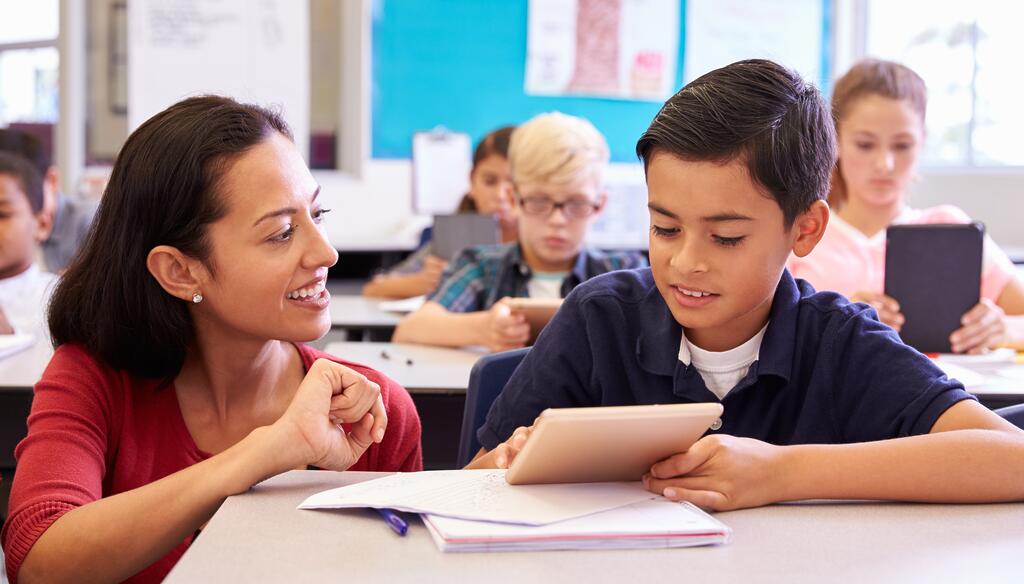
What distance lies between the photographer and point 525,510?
980 mm

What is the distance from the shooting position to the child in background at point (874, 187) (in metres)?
2.54

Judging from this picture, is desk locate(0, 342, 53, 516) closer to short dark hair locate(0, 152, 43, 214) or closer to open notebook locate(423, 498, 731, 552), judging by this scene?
short dark hair locate(0, 152, 43, 214)

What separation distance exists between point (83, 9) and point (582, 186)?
2938mm

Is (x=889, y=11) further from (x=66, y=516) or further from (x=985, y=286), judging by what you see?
(x=66, y=516)

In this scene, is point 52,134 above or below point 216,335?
above

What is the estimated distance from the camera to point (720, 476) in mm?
1048

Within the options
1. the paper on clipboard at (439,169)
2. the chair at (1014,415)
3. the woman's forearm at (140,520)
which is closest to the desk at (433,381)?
the woman's forearm at (140,520)

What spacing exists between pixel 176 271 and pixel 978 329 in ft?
5.44

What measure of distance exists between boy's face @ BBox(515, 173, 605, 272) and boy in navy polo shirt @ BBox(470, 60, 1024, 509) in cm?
113

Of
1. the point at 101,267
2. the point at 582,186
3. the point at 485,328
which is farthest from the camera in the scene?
the point at 582,186

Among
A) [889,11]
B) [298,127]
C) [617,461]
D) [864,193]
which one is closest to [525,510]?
[617,461]

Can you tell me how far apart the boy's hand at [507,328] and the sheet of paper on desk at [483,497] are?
1.15 meters

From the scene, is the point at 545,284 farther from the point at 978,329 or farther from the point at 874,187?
the point at 978,329

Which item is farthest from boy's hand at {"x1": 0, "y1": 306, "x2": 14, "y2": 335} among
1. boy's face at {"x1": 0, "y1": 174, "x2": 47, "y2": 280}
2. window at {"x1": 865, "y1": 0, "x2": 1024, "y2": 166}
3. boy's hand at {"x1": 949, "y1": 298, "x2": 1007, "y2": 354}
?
window at {"x1": 865, "y1": 0, "x2": 1024, "y2": 166}
